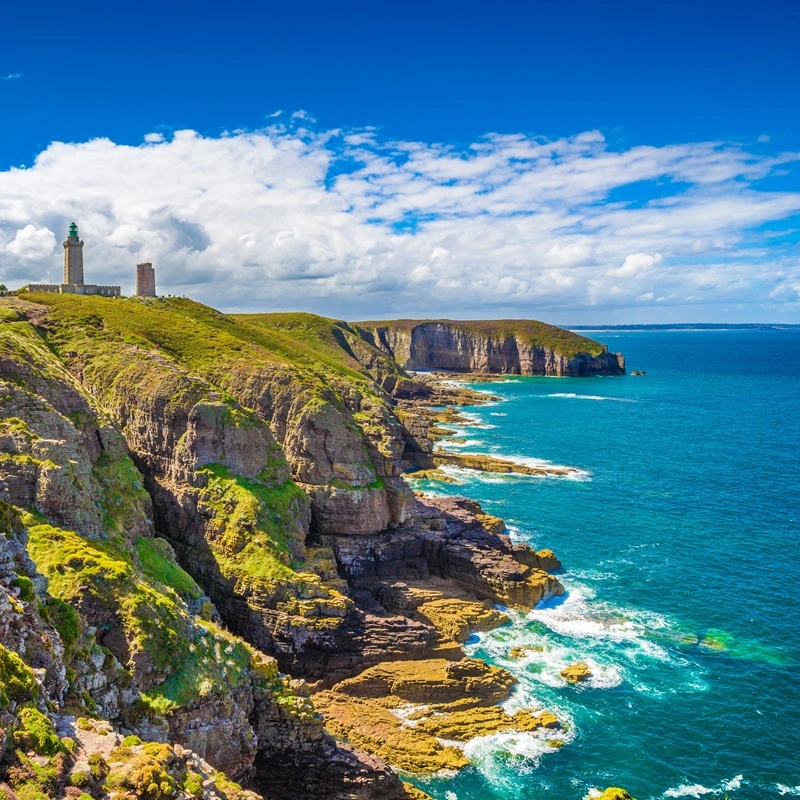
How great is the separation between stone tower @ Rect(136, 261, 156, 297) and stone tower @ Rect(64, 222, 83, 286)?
1204 cm

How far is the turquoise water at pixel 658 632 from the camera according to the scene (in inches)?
1720

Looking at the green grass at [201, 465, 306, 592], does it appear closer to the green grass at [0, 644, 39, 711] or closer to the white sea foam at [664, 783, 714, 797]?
the white sea foam at [664, 783, 714, 797]

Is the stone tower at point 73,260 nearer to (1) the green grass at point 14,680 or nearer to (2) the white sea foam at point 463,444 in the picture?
(2) the white sea foam at point 463,444

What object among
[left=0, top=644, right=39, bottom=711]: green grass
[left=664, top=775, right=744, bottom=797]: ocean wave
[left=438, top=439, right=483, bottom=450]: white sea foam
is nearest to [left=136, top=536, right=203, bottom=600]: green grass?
[left=0, top=644, right=39, bottom=711]: green grass

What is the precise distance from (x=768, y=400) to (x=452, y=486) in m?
134

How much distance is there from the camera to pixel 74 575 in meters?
35.4

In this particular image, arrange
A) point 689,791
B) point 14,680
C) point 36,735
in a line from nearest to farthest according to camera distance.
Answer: point 36,735 < point 14,680 < point 689,791

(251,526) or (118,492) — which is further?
(251,526)

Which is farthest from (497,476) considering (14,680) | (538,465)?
(14,680)

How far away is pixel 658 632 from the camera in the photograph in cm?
6072

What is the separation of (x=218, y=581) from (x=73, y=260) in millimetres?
67209

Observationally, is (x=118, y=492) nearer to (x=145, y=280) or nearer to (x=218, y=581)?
(x=218, y=581)

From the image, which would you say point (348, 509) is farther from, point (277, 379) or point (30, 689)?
point (30, 689)

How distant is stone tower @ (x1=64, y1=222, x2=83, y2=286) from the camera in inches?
4038
